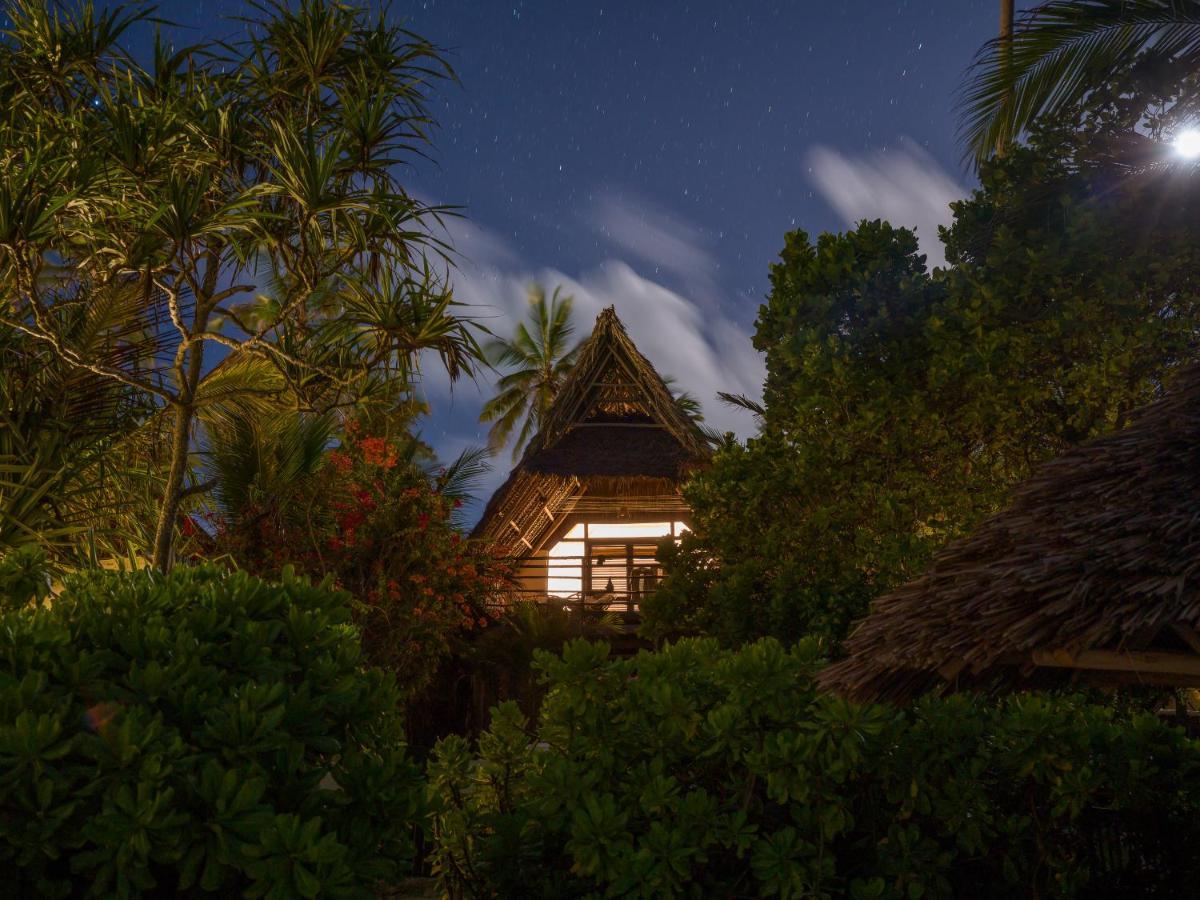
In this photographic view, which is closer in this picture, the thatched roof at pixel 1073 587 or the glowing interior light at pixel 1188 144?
the thatched roof at pixel 1073 587

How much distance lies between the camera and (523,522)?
56.9 feet

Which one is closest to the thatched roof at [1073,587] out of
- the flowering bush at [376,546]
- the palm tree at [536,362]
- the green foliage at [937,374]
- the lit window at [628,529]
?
the green foliage at [937,374]

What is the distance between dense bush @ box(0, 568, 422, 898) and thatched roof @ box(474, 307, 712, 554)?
12.3m

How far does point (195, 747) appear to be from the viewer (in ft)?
8.80

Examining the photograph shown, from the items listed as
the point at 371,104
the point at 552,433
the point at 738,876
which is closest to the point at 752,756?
the point at 738,876

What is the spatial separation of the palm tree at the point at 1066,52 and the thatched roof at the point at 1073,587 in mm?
4244

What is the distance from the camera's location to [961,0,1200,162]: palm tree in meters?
7.84

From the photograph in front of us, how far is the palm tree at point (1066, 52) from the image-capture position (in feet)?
25.7

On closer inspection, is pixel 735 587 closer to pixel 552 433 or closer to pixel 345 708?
pixel 345 708

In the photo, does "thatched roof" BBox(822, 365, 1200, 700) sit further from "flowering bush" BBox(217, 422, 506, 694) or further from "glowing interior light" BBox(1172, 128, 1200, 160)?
"flowering bush" BBox(217, 422, 506, 694)

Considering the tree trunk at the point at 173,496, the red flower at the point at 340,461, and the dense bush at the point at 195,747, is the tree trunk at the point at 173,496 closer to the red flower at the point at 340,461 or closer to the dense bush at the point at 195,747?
the dense bush at the point at 195,747

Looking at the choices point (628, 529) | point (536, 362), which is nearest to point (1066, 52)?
point (628, 529)

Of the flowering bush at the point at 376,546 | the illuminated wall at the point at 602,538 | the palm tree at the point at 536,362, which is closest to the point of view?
the flowering bush at the point at 376,546

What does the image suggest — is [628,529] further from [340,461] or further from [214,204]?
[214,204]
